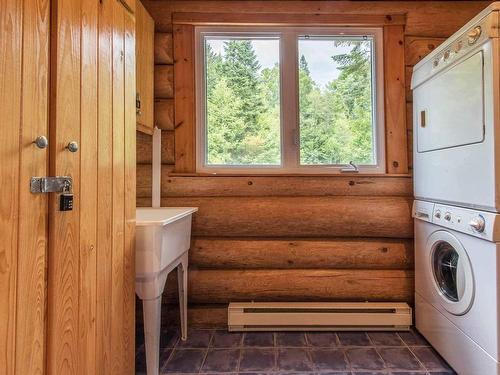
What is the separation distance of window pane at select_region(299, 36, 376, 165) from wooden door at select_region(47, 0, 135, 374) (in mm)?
1287

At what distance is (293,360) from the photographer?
1652 millimetres

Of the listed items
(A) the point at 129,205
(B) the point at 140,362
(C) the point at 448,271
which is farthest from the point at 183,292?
(C) the point at 448,271

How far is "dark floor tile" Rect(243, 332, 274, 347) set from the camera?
5.97 feet

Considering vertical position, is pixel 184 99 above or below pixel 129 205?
above

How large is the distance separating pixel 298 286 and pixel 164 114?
153 cm

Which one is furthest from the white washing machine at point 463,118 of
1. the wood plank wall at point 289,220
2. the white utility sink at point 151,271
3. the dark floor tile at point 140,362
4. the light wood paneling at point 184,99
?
the dark floor tile at point 140,362

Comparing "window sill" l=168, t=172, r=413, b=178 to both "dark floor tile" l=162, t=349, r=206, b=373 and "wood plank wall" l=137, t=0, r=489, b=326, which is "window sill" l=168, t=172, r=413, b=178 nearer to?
"wood plank wall" l=137, t=0, r=489, b=326

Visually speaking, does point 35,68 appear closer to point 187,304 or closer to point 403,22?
point 187,304

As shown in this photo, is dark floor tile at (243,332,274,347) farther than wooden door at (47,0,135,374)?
Yes

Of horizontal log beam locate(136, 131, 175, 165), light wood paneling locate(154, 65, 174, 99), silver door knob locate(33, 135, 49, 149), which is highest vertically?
light wood paneling locate(154, 65, 174, 99)

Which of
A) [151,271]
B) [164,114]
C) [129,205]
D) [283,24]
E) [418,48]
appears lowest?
[151,271]

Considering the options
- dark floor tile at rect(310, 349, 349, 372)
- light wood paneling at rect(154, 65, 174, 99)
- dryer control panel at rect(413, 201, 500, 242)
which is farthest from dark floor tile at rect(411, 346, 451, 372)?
light wood paneling at rect(154, 65, 174, 99)

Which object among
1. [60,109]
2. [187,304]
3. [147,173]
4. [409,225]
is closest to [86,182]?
[60,109]

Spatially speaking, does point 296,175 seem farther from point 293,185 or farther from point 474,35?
point 474,35
